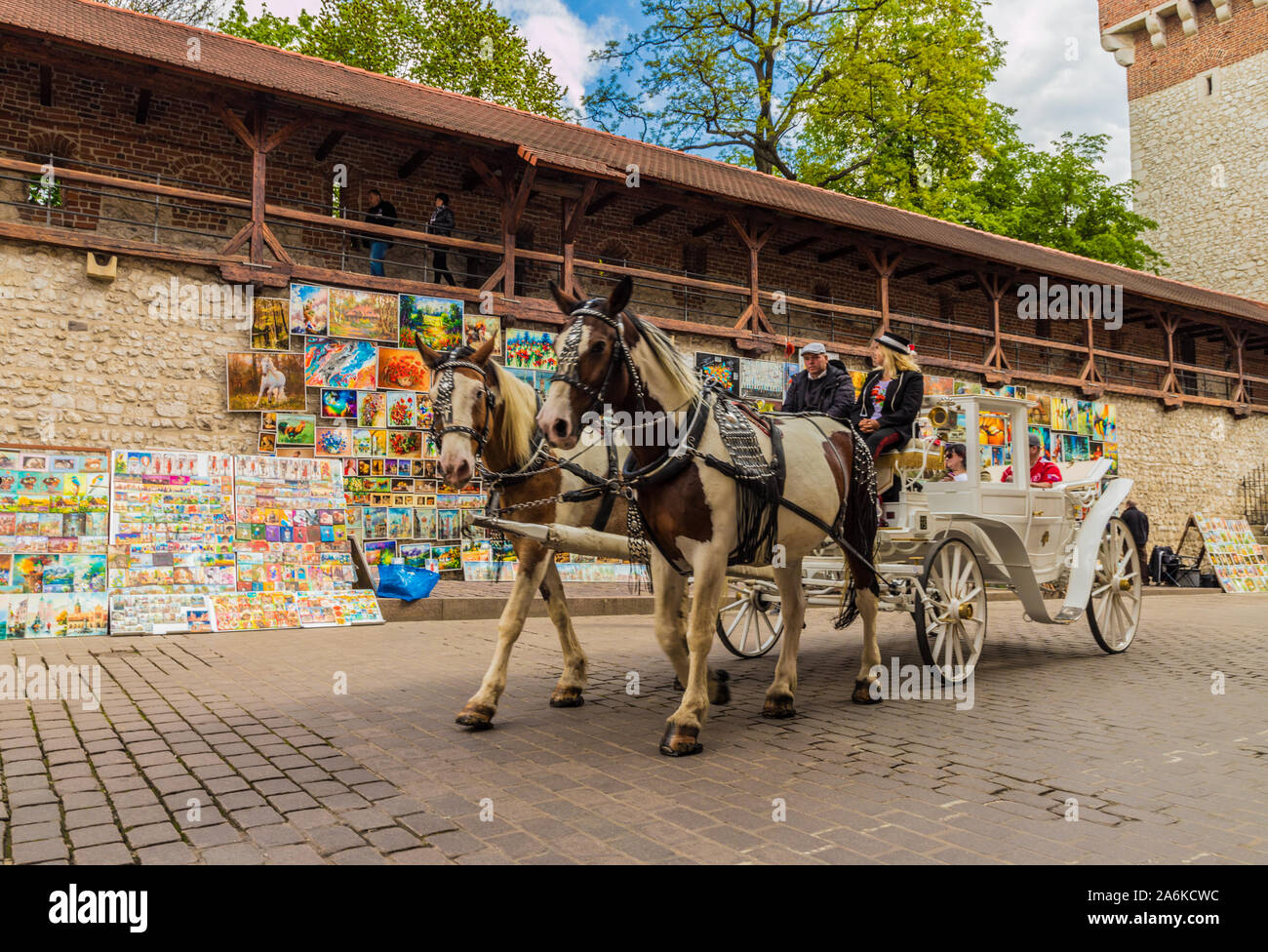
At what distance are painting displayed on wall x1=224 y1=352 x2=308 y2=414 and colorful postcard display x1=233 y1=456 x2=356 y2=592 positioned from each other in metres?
2.96

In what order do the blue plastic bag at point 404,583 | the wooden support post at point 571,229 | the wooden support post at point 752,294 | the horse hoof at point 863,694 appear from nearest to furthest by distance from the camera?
1. the horse hoof at point 863,694
2. the blue plastic bag at point 404,583
3. the wooden support post at point 571,229
4. the wooden support post at point 752,294

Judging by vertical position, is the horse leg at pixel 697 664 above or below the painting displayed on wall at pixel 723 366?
below

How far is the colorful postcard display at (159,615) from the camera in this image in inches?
316

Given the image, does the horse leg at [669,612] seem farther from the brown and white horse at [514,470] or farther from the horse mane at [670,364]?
the horse mane at [670,364]

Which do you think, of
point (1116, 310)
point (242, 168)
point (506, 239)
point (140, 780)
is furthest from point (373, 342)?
point (1116, 310)

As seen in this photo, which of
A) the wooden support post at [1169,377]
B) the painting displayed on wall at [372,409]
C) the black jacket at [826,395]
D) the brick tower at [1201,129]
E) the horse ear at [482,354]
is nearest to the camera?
the horse ear at [482,354]

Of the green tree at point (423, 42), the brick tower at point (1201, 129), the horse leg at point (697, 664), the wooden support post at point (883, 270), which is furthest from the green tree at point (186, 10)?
the brick tower at point (1201, 129)

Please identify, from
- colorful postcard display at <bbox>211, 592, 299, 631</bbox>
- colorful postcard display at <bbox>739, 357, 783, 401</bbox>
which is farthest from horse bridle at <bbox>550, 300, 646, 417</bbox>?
colorful postcard display at <bbox>739, 357, 783, 401</bbox>

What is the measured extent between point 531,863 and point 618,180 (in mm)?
14010

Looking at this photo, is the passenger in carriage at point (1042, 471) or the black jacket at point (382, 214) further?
the black jacket at point (382, 214)

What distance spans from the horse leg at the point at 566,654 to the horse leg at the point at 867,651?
1.71 metres

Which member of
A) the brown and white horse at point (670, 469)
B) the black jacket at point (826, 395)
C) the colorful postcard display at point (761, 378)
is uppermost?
the colorful postcard display at point (761, 378)

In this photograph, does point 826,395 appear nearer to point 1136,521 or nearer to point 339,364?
point 339,364

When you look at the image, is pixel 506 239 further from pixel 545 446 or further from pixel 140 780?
pixel 140 780
